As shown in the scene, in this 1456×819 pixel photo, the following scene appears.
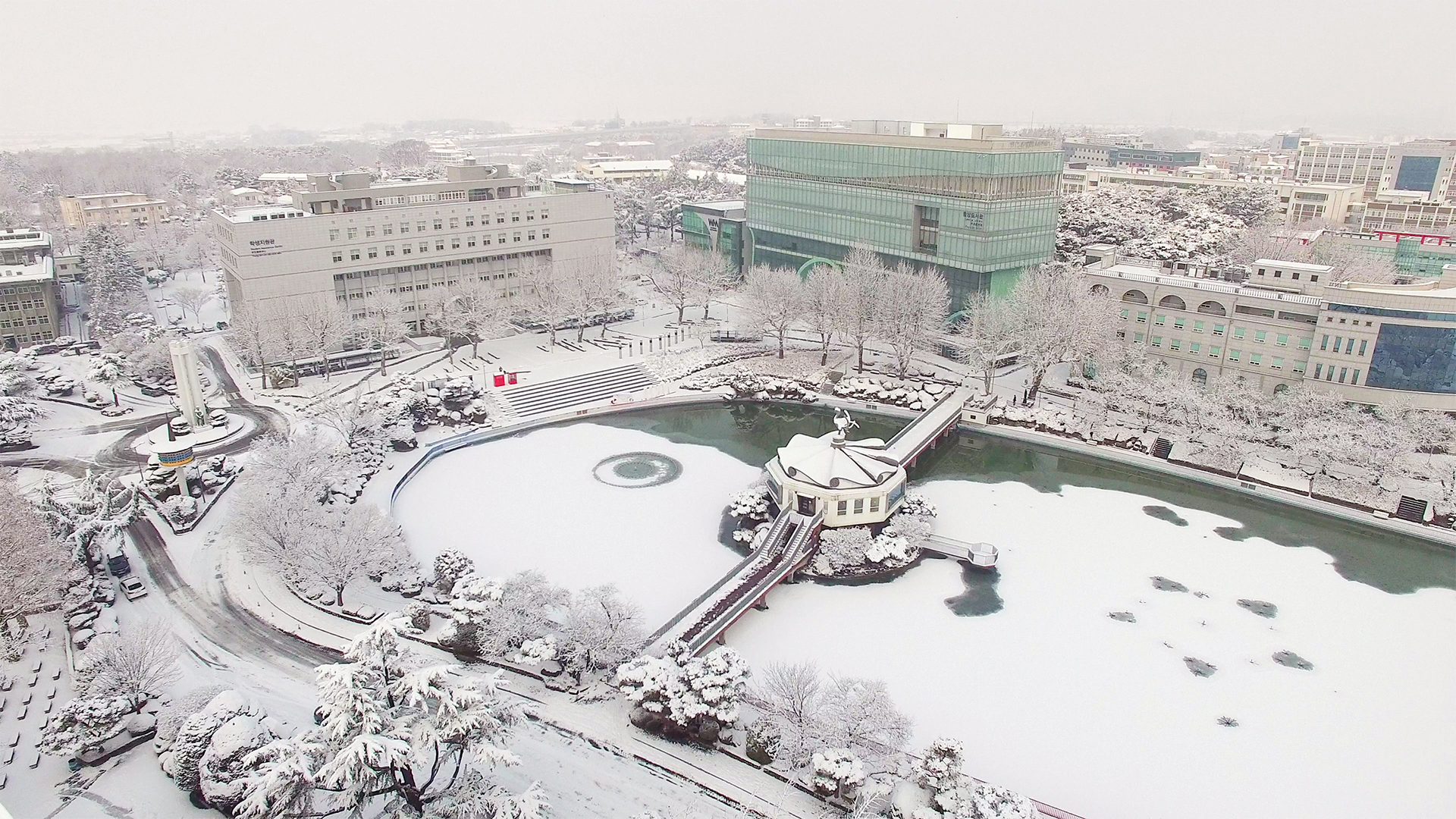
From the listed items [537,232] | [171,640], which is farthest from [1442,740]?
[537,232]

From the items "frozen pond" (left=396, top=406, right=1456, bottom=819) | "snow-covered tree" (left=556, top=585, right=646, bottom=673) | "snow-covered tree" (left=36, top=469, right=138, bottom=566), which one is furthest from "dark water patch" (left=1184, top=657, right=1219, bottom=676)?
"snow-covered tree" (left=36, top=469, right=138, bottom=566)

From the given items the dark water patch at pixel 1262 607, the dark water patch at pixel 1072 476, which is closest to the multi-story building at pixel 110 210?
the dark water patch at pixel 1072 476

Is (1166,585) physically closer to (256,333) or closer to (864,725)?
(864,725)

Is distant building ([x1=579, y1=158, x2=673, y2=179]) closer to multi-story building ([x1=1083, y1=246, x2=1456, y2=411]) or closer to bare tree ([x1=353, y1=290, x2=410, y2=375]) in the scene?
bare tree ([x1=353, y1=290, x2=410, y2=375])

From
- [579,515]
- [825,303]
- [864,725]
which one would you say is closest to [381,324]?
[579,515]

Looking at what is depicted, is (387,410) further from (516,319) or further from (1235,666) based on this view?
(1235,666)

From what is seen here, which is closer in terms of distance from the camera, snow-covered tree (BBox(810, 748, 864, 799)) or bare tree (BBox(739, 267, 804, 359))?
snow-covered tree (BBox(810, 748, 864, 799))
